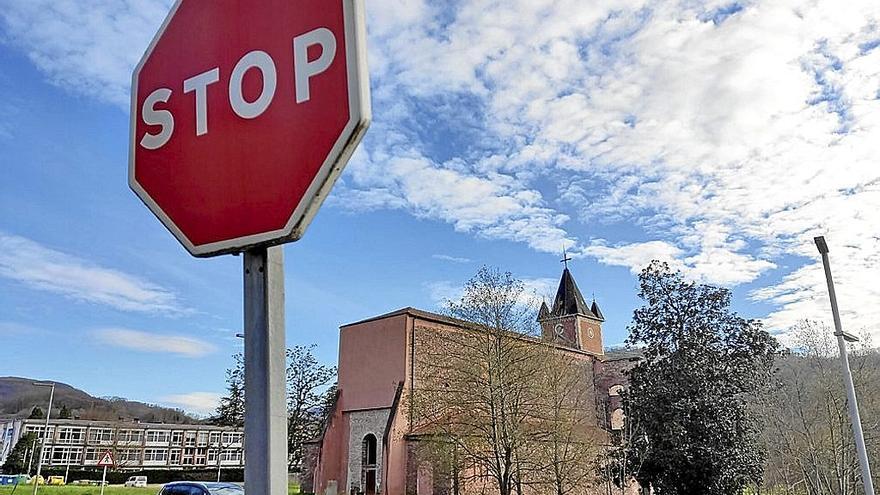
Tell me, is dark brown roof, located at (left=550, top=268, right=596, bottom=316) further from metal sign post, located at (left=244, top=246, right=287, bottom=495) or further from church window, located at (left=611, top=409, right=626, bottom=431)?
metal sign post, located at (left=244, top=246, right=287, bottom=495)

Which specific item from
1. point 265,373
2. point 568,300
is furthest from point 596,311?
point 265,373

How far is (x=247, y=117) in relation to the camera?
99 centimetres

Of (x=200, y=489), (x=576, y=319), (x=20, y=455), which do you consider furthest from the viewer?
(x=20, y=455)

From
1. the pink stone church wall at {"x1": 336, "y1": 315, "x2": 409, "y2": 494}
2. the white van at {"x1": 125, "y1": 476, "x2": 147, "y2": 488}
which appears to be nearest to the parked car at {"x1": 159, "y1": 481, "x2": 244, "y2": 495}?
the pink stone church wall at {"x1": 336, "y1": 315, "x2": 409, "y2": 494}

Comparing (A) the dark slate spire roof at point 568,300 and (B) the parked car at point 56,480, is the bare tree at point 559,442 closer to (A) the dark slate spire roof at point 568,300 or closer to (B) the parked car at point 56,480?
(A) the dark slate spire roof at point 568,300

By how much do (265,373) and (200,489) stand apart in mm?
9606

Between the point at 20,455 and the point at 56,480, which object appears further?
the point at 20,455

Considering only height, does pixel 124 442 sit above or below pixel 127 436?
below

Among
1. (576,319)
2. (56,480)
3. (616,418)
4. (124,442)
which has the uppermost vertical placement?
(576,319)

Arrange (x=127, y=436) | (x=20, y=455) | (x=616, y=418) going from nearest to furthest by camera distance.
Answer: (x=616, y=418) → (x=20, y=455) → (x=127, y=436)

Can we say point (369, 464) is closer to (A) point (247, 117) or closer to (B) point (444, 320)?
(B) point (444, 320)

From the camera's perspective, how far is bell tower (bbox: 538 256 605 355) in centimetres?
3712

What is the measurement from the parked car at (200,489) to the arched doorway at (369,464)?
13.5m

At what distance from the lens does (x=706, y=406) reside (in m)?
18.2
